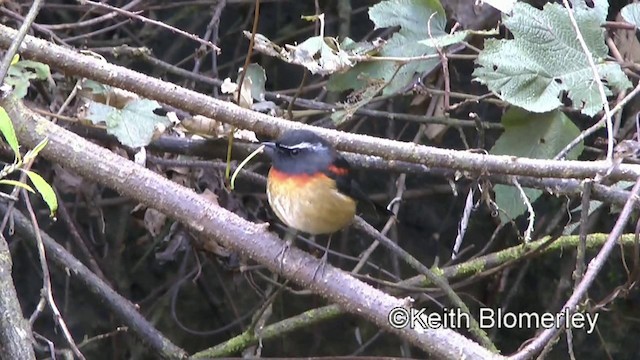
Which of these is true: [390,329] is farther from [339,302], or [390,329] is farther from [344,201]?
[344,201]

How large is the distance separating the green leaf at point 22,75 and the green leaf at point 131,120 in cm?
21

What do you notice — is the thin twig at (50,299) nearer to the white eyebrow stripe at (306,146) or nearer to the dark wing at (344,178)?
the white eyebrow stripe at (306,146)

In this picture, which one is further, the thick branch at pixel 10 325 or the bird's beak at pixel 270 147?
the bird's beak at pixel 270 147

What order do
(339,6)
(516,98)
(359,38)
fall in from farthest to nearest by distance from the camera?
1. (359,38)
2. (339,6)
3. (516,98)

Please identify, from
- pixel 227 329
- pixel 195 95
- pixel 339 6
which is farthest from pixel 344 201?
pixel 227 329

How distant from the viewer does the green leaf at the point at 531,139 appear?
2930 millimetres

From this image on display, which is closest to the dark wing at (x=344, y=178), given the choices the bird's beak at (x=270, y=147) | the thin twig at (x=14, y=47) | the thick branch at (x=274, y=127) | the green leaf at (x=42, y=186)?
the bird's beak at (x=270, y=147)

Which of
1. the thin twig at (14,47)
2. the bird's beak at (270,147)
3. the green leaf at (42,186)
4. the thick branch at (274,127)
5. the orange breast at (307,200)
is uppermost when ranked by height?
the thin twig at (14,47)

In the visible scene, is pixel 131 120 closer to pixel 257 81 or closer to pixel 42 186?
pixel 257 81

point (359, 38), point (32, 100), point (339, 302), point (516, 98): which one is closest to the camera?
point (339, 302)

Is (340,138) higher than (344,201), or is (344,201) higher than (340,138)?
(340,138)

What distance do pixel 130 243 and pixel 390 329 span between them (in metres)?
2.76

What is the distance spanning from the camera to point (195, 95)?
2.45 metres

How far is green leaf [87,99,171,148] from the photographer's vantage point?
2.71m
